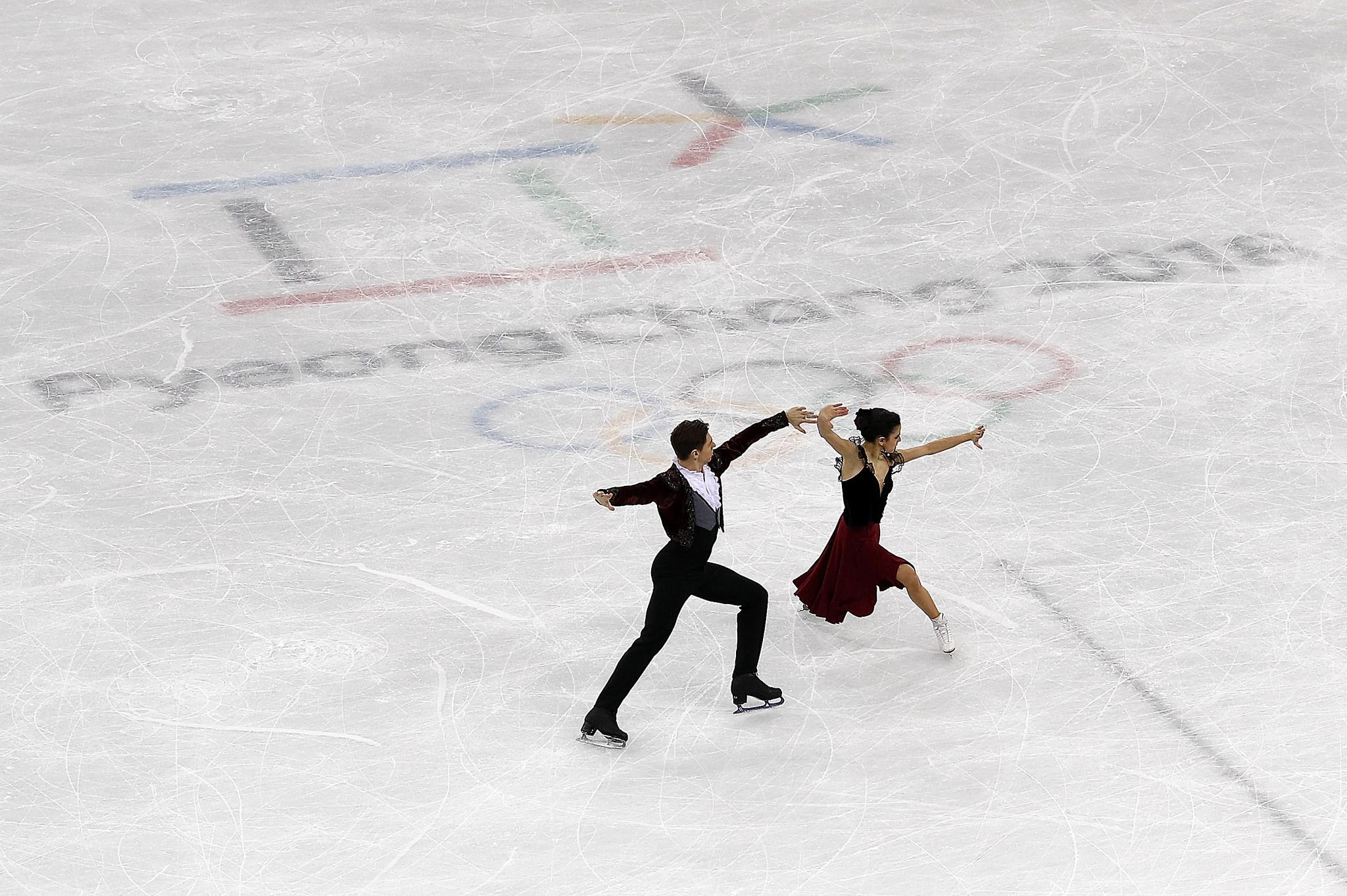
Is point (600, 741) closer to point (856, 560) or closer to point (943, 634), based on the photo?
point (856, 560)

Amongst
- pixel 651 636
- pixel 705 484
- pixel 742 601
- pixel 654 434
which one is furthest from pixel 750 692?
pixel 654 434

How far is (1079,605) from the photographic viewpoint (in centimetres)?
791

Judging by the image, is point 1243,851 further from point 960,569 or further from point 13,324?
point 13,324

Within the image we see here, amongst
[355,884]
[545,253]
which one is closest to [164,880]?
[355,884]

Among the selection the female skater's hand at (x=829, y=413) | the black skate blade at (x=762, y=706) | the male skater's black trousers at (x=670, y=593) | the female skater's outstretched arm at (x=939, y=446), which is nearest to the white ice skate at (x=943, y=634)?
the female skater's outstretched arm at (x=939, y=446)

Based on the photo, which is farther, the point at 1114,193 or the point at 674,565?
the point at 1114,193

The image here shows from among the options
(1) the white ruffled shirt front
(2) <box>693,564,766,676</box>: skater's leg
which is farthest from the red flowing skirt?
(1) the white ruffled shirt front

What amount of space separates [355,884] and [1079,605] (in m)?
3.39

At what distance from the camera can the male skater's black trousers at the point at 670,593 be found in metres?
6.82

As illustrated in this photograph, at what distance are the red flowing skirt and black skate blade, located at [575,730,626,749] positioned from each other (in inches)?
45.8

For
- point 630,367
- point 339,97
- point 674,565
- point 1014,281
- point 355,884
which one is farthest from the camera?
point 339,97

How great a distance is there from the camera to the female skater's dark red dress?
7.39 metres

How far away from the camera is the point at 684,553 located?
6.81m

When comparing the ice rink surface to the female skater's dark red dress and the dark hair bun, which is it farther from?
the dark hair bun
